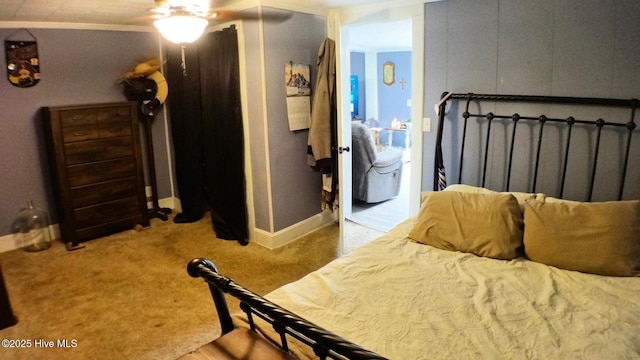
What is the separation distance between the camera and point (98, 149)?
3984 mm

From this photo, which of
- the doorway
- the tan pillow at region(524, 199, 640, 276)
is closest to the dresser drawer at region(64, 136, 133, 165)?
the tan pillow at region(524, 199, 640, 276)

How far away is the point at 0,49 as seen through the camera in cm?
367

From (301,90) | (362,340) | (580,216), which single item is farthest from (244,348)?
(301,90)

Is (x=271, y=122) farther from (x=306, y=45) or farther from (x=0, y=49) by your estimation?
(x=0, y=49)

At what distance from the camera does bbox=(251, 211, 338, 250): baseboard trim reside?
3.80 meters

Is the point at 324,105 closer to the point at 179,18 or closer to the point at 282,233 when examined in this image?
the point at 282,233

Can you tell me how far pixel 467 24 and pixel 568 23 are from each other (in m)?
0.63

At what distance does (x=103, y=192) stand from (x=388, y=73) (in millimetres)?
6253

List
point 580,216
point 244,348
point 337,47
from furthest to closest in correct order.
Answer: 1. point 337,47
2. point 580,216
3. point 244,348

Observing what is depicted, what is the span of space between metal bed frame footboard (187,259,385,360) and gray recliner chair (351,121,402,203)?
3.26 meters

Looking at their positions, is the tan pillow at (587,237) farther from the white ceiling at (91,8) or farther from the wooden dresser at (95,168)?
the wooden dresser at (95,168)

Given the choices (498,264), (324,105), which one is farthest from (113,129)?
(498,264)

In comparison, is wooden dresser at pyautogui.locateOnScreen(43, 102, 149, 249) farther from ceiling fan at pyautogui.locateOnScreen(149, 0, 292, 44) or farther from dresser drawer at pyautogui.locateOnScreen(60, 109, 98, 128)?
ceiling fan at pyautogui.locateOnScreen(149, 0, 292, 44)

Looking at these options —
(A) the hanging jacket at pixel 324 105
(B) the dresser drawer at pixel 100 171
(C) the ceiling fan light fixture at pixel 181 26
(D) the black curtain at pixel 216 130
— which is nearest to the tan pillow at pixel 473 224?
(A) the hanging jacket at pixel 324 105
